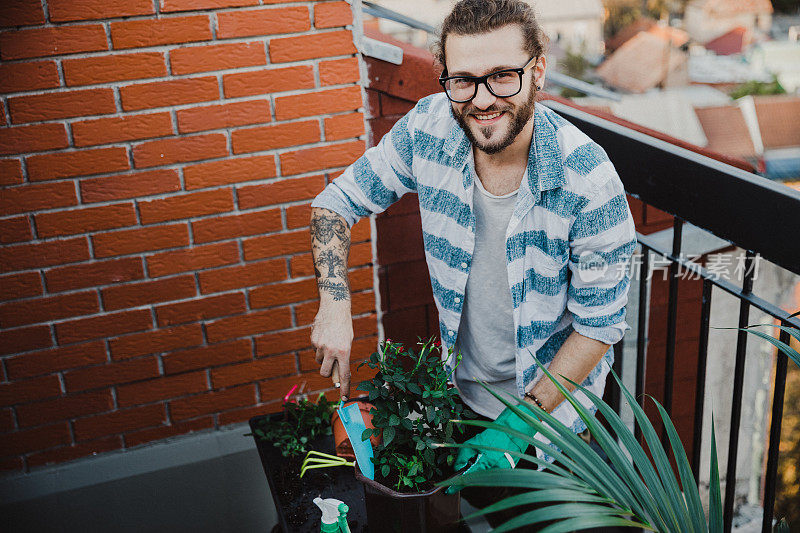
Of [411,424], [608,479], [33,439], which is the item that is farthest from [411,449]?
[33,439]

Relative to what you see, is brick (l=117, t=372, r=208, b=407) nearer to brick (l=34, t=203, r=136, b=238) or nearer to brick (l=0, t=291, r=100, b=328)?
brick (l=0, t=291, r=100, b=328)

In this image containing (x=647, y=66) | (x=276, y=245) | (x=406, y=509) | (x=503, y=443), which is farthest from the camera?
(x=647, y=66)

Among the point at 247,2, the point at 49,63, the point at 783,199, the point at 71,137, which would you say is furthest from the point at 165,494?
the point at 783,199

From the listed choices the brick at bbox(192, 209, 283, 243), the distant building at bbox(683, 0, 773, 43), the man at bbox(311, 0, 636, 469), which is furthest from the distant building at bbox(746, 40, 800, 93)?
the man at bbox(311, 0, 636, 469)

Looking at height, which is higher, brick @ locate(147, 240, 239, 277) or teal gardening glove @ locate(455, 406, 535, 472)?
brick @ locate(147, 240, 239, 277)

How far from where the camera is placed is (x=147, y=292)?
2330 millimetres

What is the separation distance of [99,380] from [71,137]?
844 mm

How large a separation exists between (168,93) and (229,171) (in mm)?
309

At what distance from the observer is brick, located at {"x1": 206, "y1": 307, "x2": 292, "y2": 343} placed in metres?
2.44

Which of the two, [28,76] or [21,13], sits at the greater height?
[21,13]

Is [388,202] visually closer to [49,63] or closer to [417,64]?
[417,64]

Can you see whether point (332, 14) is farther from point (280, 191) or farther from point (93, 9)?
point (93, 9)

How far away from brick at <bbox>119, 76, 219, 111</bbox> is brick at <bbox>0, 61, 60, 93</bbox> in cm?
20

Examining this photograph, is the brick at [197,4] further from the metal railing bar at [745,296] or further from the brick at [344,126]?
the metal railing bar at [745,296]
